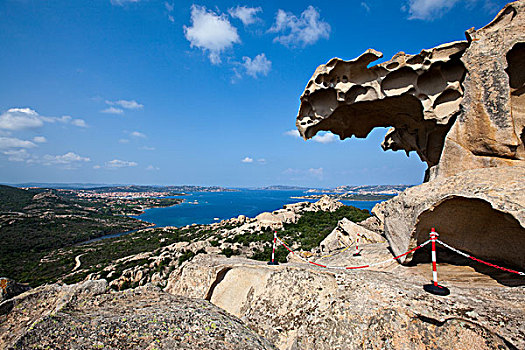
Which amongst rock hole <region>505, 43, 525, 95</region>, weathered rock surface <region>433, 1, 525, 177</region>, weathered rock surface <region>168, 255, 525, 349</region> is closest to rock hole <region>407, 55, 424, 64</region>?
weathered rock surface <region>433, 1, 525, 177</region>

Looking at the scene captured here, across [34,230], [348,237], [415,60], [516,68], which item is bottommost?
[34,230]

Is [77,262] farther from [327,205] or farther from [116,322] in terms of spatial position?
[116,322]

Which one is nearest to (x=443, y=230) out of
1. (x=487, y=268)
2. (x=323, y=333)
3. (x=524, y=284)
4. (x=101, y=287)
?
(x=487, y=268)

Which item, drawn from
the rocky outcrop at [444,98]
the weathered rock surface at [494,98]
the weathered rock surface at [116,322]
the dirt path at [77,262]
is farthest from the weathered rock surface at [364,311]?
the dirt path at [77,262]

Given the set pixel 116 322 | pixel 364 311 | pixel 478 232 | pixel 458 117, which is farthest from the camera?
pixel 458 117

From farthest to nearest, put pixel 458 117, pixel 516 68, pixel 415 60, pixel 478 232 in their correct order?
pixel 415 60 → pixel 458 117 → pixel 516 68 → pixel 478 232

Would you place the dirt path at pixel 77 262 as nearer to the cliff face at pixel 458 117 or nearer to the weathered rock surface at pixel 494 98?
the cliff face at pixel 458 117

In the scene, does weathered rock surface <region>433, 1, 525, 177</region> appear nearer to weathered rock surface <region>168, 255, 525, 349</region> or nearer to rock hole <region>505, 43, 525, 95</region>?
rock hole <region>505, 43, 525, 95</region>

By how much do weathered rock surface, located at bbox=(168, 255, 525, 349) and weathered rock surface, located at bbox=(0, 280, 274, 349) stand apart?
603mm

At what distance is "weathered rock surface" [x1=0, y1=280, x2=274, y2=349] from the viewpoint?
356 cm

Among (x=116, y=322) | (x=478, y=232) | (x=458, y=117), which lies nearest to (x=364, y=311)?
(x=478, y=232)

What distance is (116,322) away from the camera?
13.2 feet

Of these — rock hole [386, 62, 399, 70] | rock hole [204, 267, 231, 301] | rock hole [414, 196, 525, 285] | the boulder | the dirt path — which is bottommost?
the dirt path

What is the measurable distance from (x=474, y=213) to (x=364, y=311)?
3.54 m
